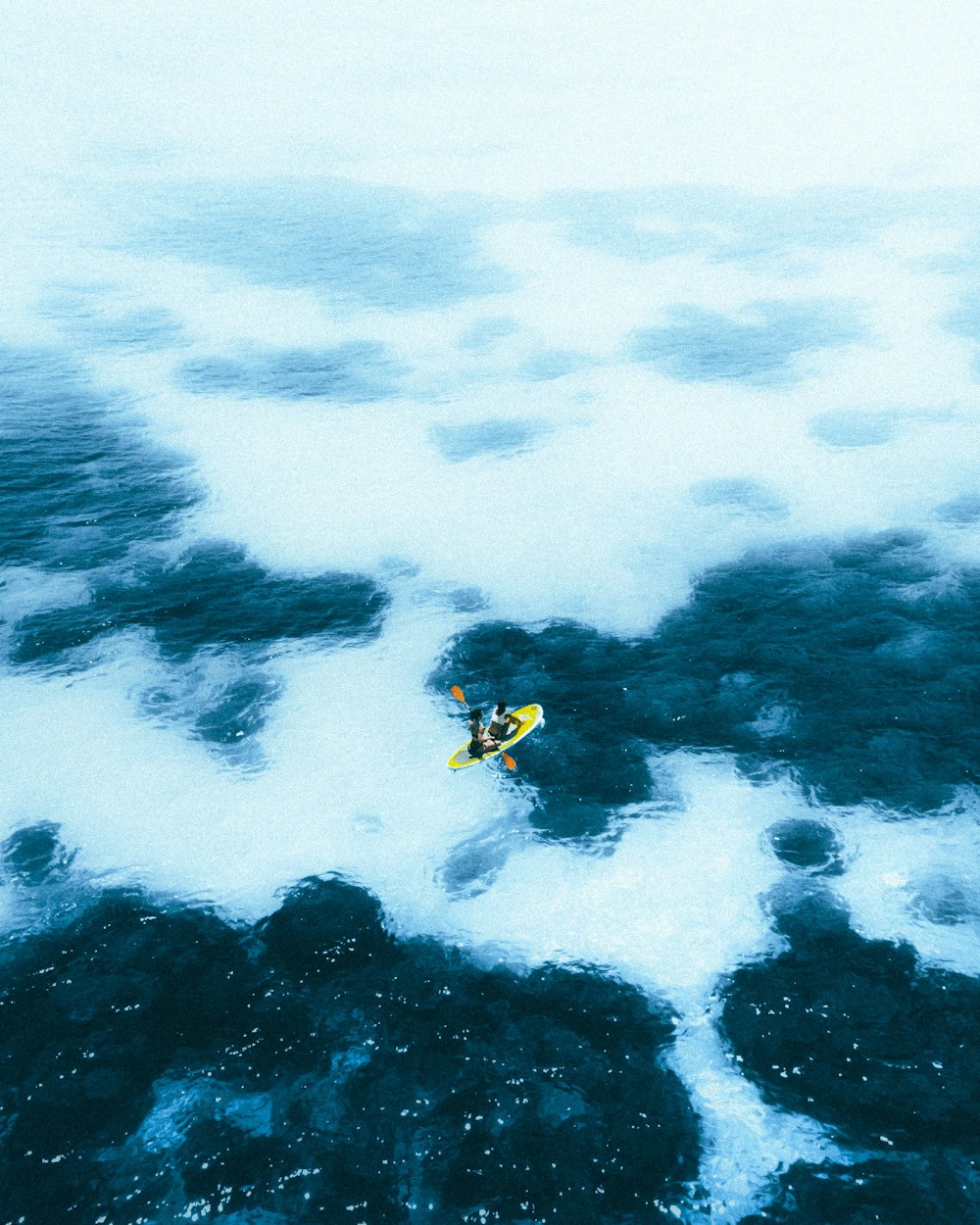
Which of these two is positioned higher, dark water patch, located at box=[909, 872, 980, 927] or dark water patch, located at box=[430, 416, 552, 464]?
dark water patch, located at box=[430, 416, 552, 464]

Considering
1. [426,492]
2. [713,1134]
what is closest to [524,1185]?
[713,1134]

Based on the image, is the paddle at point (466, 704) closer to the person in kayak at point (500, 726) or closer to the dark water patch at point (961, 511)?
the person in kayak at point (500, 726)

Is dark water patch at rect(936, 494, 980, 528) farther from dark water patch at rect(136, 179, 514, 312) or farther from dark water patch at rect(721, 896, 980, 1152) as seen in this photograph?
dark water patch at rect(136, 179, 514, 312)

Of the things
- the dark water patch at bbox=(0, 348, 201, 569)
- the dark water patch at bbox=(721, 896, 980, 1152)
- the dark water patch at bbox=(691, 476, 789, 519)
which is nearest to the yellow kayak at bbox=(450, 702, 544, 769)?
the dark water patch at bbox=(721, 896, 980, 1152)

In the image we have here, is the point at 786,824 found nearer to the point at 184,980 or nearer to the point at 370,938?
the point at 370,938

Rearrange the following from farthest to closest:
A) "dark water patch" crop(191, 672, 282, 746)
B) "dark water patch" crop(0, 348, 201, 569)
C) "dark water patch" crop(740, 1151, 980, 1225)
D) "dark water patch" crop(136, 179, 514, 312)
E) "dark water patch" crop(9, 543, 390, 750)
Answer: "dark water patch" crop(136, 179, 514, 312)
"dark water patch" crop(0, 348, 201, 569)
"dark water patch" crop(9, 543, 390, 750)
"dark water patch" crop(191, 672, 282, 746)
"dark water patch" crop(740, 1151, 980, 1225)

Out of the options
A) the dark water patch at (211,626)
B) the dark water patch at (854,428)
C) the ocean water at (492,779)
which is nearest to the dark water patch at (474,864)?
the ocean water at (492,779)
